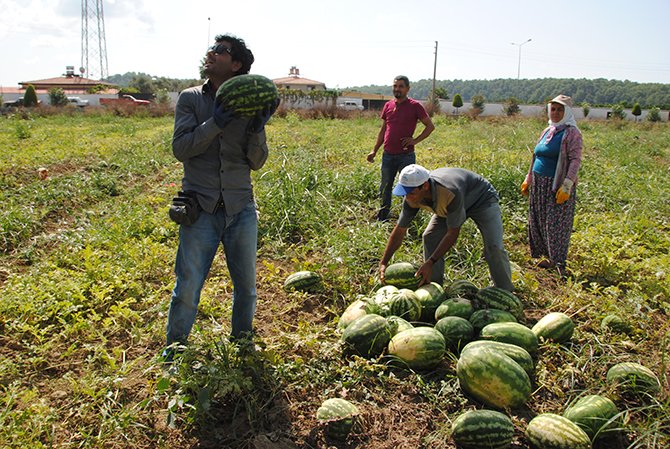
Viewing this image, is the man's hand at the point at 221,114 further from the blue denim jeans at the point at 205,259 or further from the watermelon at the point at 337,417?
the watermelon at the point at 337,417

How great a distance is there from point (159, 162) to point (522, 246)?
8550mm

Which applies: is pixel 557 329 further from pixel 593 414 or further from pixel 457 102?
pixel 457 102

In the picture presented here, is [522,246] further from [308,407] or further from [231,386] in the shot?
[231,386]

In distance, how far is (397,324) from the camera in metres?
3.42

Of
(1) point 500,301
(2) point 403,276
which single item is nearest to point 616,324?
(1) point 500,301

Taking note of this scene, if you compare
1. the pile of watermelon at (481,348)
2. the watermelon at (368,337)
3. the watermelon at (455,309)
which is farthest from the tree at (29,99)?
the watermelon at (455,309)

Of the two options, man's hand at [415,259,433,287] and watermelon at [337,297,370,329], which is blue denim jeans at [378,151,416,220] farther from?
watermelon at [337,297,370,329]

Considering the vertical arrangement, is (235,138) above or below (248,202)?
above

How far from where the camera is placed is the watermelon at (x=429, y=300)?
12.4 ft

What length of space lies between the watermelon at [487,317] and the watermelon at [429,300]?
311 mm

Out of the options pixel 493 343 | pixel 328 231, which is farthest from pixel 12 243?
pixel 493 343

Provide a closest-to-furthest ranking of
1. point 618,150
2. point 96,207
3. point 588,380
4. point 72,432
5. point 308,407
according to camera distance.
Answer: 1. point 72,432
2. point 308,407
3. point 588,380
4. point 96,207
5. point 618,150

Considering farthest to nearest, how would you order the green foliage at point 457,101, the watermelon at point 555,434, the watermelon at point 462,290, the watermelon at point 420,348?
1. the green foliage at point 457,101
2. the watermelon at point 462,290
3. the watermelon at point 420,348
4. the watermelon at point 555,434

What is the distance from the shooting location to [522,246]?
6.14 metres
